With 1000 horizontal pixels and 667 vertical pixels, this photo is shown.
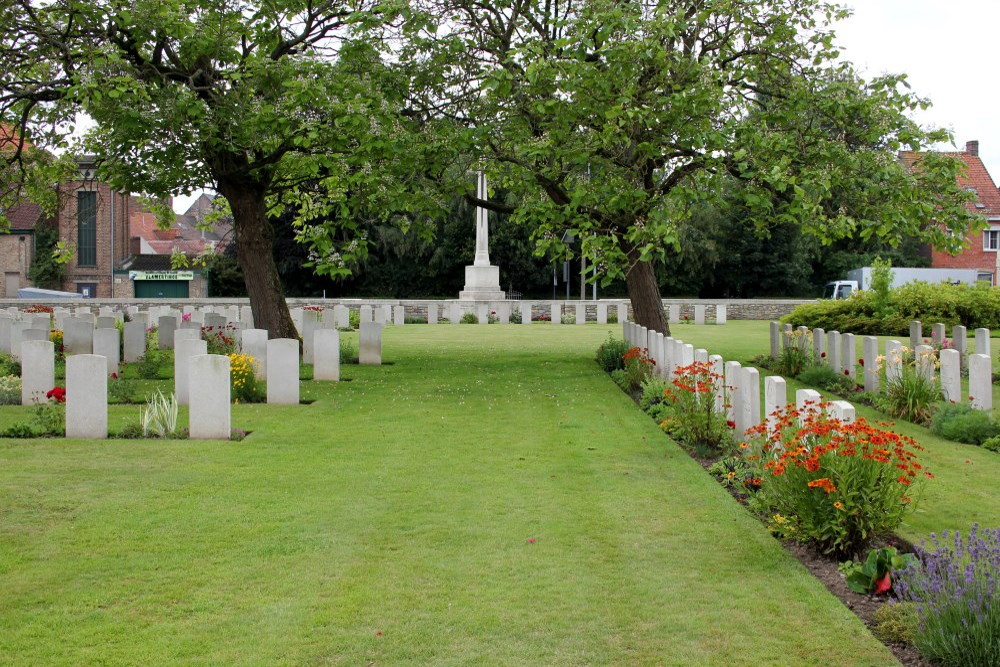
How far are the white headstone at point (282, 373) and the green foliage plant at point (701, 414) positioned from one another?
17.1 feet

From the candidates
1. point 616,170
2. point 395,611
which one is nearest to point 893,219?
point 616,170

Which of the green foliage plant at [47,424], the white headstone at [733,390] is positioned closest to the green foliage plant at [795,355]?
the white headstone at [733,390]

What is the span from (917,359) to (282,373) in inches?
320

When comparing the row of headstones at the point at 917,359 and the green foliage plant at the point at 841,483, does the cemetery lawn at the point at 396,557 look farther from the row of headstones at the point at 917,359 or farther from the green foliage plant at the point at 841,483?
the row of headstones at the point at 917,359

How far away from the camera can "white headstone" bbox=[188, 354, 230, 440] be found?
32.8 ft

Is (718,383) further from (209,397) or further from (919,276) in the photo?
(919,276)

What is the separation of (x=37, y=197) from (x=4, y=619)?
15.8 m

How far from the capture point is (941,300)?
85.5ft

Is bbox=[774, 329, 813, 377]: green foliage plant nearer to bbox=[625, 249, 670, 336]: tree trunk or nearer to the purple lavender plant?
bbox=[625, 249, 670, 336]: tree trunk

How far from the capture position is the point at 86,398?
400 inches

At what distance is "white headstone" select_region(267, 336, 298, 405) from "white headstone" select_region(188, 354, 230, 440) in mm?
2463

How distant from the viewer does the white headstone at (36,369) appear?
1216 cm

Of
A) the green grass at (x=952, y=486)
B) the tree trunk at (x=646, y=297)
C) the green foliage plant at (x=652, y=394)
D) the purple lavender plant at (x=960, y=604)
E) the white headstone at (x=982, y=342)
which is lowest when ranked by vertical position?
the green grass at (x=952, y=486)

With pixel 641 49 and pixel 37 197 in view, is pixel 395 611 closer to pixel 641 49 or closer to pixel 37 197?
pixel 641 49
